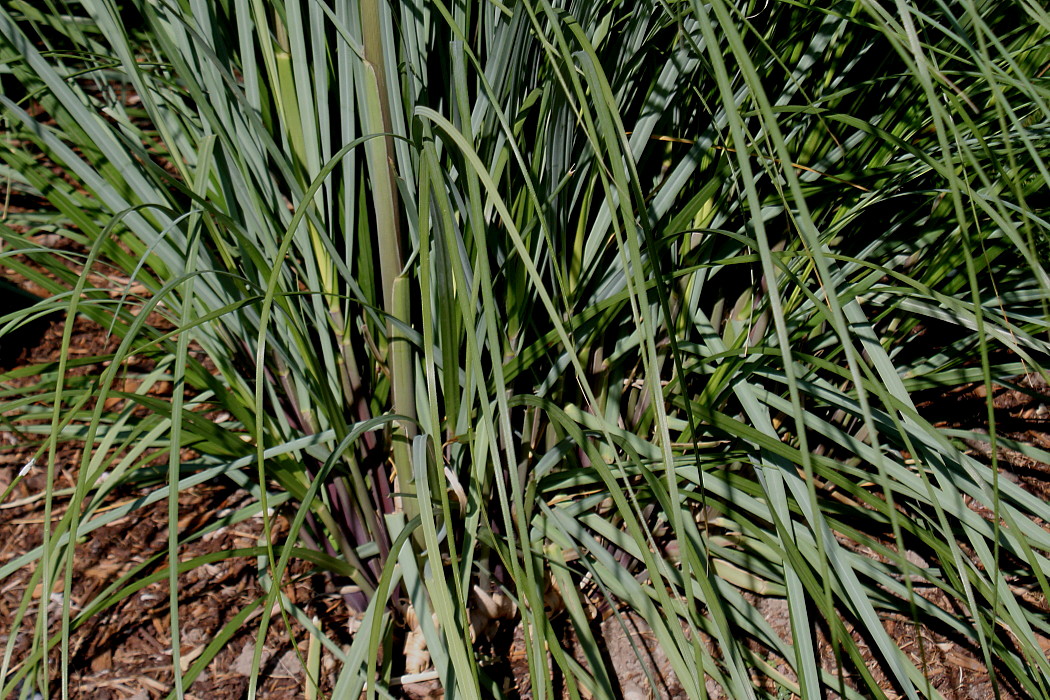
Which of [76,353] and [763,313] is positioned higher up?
[76,353]

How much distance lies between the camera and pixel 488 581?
3.31ft

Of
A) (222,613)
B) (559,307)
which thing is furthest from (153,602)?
(559,307)

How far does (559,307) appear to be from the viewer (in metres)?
0.95

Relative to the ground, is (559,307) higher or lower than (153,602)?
higher

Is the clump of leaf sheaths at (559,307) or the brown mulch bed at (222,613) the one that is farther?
the brown mulch bed at (222,613)

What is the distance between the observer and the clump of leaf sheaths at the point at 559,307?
788 millimetres

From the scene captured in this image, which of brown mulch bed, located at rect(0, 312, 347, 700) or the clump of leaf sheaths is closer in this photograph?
the clump of leaf sheaths

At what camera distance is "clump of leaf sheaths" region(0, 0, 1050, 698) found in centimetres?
79

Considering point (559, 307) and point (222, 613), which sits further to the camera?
point (222, 613)

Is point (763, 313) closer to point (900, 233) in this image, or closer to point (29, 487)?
point (900, 233)

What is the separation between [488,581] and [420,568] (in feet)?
0.36

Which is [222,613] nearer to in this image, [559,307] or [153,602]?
[153,602]

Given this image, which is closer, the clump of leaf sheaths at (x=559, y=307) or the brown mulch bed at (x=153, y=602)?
the clump of leaf sheaths at (x=559, y=307)

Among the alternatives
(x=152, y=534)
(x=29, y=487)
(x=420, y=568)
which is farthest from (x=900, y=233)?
(x=29, y=487)
